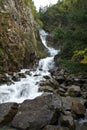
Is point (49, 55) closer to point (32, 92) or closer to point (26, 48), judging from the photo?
point (26, 48)

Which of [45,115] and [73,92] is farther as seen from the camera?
[73,92]

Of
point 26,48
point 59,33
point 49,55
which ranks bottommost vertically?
point 49,55

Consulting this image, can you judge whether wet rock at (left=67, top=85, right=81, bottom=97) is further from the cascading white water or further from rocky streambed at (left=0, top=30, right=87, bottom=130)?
the cascading white water

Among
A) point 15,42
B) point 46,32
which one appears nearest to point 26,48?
point 15,42

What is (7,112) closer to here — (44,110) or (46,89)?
(44,110)

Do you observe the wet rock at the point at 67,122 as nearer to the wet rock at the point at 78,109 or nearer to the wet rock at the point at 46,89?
the wet rock at the point at 78,109

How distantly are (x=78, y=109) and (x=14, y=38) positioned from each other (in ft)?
48.3

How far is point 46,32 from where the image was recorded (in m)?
53.9

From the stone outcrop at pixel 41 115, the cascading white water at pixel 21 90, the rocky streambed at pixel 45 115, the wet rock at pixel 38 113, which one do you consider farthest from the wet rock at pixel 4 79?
the wet rock at pixel 38 113

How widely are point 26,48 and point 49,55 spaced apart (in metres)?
7.84

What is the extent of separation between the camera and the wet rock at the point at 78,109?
46.2 ft

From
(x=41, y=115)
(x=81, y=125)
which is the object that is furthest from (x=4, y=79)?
(x=81, y=125)

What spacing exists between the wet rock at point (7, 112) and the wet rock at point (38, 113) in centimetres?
37

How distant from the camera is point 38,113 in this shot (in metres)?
12.6
